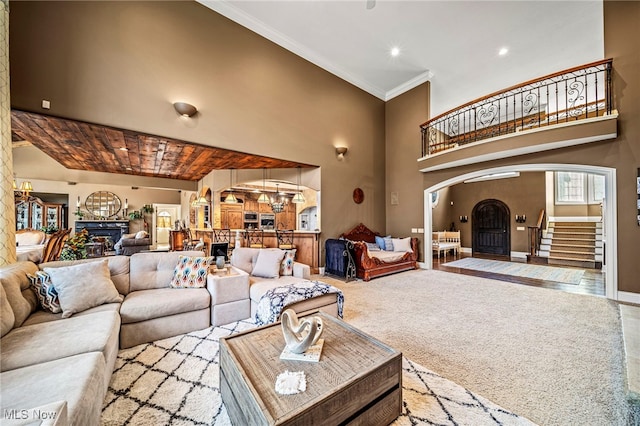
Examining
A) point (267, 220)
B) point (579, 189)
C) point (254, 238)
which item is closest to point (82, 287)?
point (254, 238)

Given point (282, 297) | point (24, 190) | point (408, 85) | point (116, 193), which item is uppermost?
point (408, 85)

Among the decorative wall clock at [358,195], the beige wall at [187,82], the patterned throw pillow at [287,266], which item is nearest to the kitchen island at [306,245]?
the beige wall at [187,82]

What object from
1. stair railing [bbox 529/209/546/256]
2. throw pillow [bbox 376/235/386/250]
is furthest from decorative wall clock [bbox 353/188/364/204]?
stair railing [bbox 529/209/546/256]

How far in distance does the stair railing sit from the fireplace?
1521 centimetres

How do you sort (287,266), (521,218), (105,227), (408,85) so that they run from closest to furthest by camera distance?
(287,266), (408,85), (521,218), (105,227)

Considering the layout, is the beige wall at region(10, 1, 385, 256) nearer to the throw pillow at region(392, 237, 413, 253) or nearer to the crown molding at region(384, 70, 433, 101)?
the throw pillow at region(392, 237, 413, 253)

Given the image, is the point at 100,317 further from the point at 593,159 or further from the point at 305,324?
the point at 593,159

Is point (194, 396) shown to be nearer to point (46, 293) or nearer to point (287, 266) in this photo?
point (46, 293)

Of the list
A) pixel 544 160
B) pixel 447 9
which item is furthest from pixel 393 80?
pixel 544 160

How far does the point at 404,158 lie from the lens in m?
7.07

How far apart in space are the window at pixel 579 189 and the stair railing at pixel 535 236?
69.6 inches

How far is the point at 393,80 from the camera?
269 inches

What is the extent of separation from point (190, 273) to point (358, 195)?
4833mm
